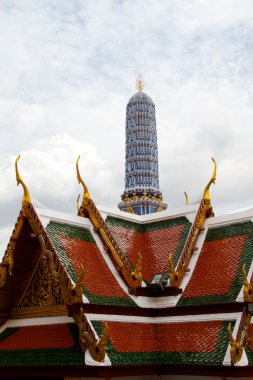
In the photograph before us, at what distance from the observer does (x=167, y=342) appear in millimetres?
11484

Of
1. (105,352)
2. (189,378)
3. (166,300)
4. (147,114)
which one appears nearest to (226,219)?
(166,300)

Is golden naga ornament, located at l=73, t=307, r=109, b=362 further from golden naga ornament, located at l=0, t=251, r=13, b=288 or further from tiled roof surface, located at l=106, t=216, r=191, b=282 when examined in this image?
tiled roof surface, located at l=106, t=216, r=191, b=282

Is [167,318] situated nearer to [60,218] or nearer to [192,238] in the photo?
[192,238]

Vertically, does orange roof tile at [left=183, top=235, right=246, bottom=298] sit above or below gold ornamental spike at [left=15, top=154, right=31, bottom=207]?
below

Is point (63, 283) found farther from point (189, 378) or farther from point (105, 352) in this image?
point (189, 378)

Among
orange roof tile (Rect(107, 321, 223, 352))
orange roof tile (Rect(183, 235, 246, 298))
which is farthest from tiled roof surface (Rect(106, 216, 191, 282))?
orange roof tile (Rect(107, 321, 223, 352))

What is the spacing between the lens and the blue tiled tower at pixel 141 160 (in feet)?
149

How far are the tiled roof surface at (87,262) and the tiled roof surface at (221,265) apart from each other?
162cm

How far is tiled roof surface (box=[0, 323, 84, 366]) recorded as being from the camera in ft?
34.8

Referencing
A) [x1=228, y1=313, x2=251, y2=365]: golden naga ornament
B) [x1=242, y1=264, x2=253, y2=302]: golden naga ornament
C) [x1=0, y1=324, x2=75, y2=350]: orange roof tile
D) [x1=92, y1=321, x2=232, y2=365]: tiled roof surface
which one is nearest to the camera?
[x1=228, y1=313, x2=251, y2=365]: golden naga ornament

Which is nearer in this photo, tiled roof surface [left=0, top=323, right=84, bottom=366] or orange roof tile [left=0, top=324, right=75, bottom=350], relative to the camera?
tiled roof surface [left=0, top=323, right=84, bottom=366]

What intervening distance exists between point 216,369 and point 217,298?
6.17ft

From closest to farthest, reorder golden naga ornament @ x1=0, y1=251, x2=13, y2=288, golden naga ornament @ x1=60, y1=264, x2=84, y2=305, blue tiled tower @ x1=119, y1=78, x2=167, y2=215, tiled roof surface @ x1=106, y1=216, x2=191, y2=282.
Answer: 1. golden naga ornament @ x1=60, y1=264, x2=84, y2=305
2. golden naga ornament @ x1=0, y1=251, x2=13, y2=288
3. tiled roof surface @ x1=106, y1=216, x2=191, y2=282
4. blue tiled tower @ x1=119, y1=78, x2=167, y2=215

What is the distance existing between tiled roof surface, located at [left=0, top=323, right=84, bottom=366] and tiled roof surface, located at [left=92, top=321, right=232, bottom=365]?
2.32ft
